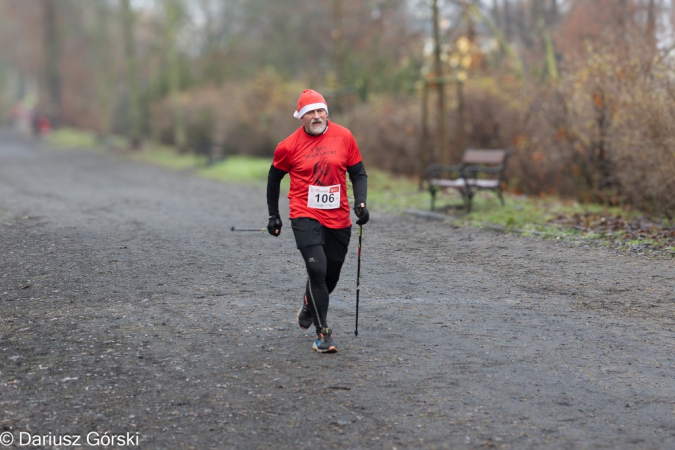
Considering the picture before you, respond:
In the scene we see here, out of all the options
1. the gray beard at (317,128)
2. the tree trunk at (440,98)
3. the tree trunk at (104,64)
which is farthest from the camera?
the tree trunk at (104,64)

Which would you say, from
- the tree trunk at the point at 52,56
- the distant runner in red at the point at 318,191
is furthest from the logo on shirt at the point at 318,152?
the tree trunk at the point at 52,56

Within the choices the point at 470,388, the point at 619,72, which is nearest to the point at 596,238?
the point at 619,72

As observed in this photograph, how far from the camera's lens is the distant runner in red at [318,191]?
661cm

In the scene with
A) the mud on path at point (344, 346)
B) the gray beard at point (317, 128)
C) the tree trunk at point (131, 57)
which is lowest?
the mud on path at point (344, 346)

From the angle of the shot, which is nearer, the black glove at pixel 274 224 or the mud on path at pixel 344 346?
the mud on path at pixel 344 346

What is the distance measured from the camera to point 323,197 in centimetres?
667

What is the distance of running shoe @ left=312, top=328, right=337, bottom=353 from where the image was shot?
21.3 ft

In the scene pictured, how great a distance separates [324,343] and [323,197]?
106 cm

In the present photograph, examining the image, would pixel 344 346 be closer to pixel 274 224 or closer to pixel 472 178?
pixel 274 224

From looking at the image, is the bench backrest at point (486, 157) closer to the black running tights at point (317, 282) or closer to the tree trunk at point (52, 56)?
the black running tights at point (317, 282)

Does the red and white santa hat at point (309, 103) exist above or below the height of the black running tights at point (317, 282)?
above

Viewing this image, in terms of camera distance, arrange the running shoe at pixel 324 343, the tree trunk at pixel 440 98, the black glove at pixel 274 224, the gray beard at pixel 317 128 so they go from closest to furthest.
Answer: the running shoe at pixel 324 343
the gray beard at pixel 317 128
the black glove at pixel 274 224
the tree trunk at pixel 440 98

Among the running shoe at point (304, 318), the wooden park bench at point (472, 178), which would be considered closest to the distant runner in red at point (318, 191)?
the running shoe at point (304, 318)

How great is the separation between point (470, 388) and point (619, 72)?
964 cm
